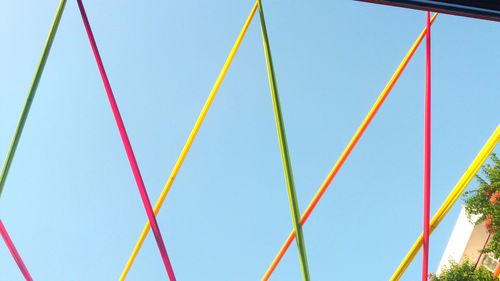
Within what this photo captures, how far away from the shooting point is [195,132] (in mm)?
5953

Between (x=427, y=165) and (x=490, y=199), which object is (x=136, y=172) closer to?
(x=427, y=165)

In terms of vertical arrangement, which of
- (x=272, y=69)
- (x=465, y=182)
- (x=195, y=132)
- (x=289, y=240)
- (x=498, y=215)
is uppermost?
(x=498, y=215)

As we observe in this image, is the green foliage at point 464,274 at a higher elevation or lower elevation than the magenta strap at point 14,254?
higher

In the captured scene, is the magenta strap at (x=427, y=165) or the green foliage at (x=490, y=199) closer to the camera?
the magenta strap at (x=427, y=165)

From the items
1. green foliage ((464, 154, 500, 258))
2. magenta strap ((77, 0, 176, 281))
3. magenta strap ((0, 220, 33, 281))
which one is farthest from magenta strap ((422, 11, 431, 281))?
green foliage ((464, 154, 500, 258))

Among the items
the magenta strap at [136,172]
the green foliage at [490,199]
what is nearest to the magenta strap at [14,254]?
the magenta strap at [136,172]

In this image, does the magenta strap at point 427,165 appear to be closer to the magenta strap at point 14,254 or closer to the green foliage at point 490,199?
the magenta strap at point 14,254

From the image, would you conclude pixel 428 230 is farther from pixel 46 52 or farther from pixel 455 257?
pixel 455 257

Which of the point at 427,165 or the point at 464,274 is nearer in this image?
the point at 427,165

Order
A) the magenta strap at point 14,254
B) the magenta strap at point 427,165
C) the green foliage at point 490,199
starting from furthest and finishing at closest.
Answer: the green foliage at point 490,199 < the magenta strap at point 14,254 < the magenta strap at point 427,165

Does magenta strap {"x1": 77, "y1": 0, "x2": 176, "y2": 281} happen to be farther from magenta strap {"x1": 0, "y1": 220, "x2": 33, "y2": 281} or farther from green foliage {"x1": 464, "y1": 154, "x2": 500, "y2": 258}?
green foliage {"x1": 464, "y1": 154, "x2": 500, "y2": 258}

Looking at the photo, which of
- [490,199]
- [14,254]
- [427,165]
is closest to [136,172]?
[14,254]

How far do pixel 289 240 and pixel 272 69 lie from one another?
7.36 ft

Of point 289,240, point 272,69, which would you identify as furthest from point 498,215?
point 272,69
